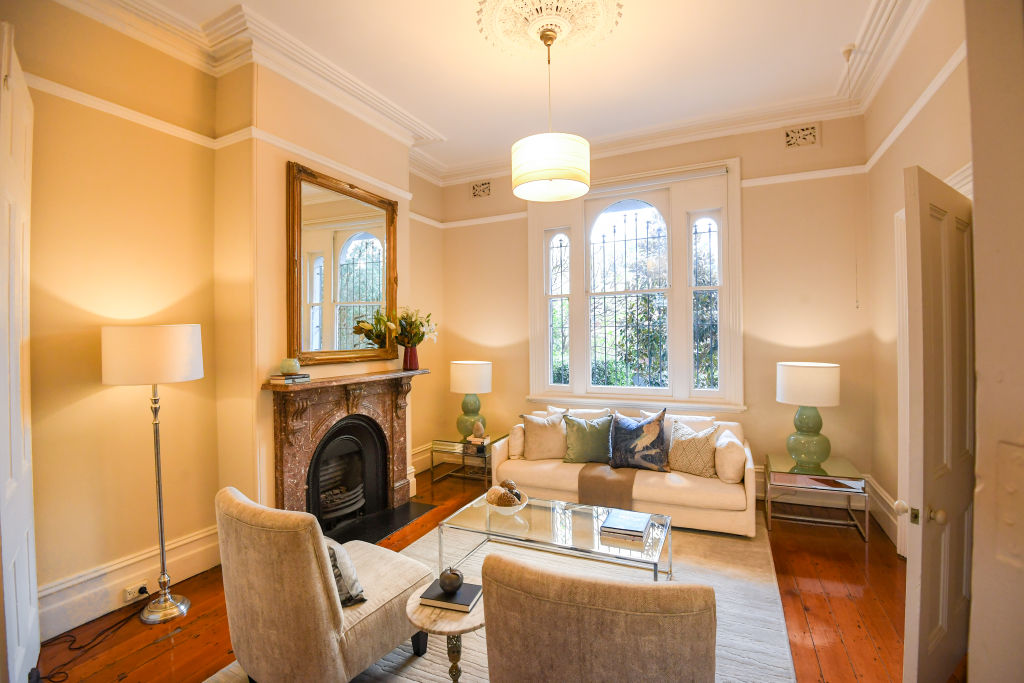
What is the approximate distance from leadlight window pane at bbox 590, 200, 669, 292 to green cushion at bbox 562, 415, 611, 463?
4.65 ft

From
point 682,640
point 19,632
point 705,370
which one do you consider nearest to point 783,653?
point 682,640

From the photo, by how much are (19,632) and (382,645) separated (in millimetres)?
1386

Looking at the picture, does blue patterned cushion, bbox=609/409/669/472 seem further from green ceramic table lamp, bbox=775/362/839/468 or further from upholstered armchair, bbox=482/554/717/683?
upholstered armchair, bbox=482/554/717/683

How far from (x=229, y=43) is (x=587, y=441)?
380 centimetres

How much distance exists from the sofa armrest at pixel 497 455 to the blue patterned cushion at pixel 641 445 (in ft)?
3.12

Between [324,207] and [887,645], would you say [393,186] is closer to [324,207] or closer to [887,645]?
[324,207]

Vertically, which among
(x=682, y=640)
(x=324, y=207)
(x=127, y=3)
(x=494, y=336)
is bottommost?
(x=682, y=640)

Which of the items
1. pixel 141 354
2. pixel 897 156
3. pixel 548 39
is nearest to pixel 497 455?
pixel 141 354

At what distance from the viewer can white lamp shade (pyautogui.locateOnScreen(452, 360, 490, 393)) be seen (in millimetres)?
4520

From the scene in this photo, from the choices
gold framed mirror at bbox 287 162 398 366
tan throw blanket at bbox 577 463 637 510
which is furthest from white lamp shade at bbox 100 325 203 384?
tan throw blanket at bbox 577 463 637 510

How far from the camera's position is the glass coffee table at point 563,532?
88.2 inches

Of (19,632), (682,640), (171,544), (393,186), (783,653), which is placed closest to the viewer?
(682,640)

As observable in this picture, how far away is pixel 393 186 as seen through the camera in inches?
157

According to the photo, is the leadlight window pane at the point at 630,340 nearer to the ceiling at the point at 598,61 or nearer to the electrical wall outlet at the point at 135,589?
the ceiling at the point at 598,61
